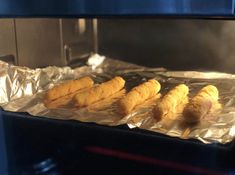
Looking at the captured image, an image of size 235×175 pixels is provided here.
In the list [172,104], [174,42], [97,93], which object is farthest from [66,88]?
[174,42]

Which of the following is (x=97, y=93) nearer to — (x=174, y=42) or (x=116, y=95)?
(x=116, y=95)

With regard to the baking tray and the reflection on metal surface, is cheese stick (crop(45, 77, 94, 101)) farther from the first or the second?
the reflection on metal surface

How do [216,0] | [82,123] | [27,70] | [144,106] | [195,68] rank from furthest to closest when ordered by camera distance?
[195,68] < [27,70] < [144,106] < [82,123] < [216,0]

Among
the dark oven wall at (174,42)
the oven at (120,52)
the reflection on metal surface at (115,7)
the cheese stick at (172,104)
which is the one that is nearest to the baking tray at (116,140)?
the oven at (120,52)

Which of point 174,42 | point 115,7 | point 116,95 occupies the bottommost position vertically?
point 116,95

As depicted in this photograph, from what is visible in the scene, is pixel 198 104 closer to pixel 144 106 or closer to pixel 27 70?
pixel 144 106

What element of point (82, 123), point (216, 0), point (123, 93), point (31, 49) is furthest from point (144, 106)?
point (216, 0)

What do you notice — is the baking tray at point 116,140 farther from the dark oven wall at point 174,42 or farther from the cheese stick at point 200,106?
the dark oven wall at point 174,42
